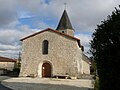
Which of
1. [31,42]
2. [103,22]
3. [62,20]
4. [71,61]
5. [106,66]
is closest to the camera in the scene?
[106,66]

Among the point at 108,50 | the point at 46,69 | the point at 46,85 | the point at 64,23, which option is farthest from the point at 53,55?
the point at 108,50

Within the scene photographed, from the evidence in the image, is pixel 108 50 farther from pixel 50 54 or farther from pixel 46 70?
pixel 46 70

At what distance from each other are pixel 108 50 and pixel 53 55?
1100 inches

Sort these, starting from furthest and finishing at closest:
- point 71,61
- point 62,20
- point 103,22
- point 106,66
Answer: point 62,20 → point 71,61 → point 103,22 → point 106,66

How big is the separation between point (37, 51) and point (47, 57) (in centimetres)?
180

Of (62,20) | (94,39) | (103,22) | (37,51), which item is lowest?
(94,39)

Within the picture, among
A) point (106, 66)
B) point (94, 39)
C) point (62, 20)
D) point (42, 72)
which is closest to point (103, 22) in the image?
point (94, 39)

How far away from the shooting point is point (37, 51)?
35.5 m

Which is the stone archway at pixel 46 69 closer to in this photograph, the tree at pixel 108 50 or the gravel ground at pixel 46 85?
the gravel ground at pixel 46 85

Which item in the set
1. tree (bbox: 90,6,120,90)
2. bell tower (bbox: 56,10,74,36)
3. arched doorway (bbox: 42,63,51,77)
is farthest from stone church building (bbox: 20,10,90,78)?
tree (bbox: 90,6,120,90)

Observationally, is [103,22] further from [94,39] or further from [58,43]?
[58,43]

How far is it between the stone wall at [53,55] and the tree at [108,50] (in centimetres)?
2620

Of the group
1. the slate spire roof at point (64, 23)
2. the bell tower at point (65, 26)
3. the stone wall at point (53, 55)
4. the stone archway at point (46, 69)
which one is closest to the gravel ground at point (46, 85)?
the stone wall at point (53, 55)

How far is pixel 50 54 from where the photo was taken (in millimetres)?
35062
